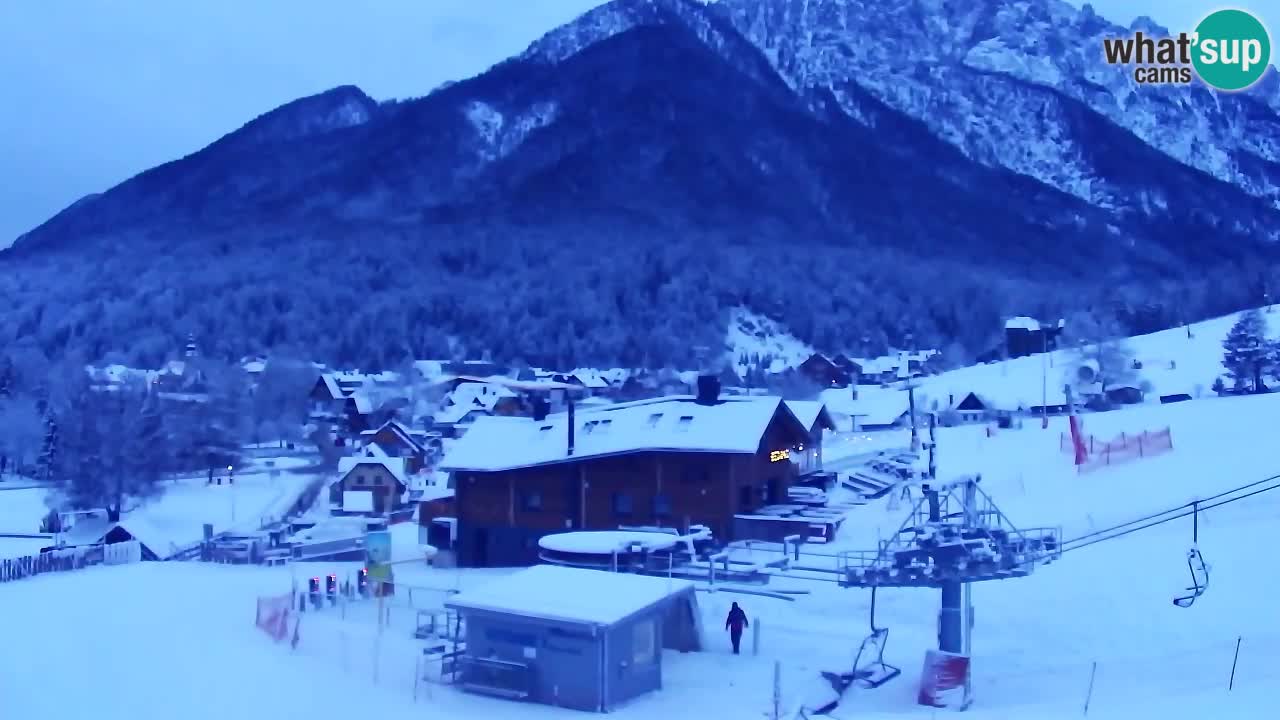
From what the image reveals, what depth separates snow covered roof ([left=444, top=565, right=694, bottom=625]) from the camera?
61.6ft

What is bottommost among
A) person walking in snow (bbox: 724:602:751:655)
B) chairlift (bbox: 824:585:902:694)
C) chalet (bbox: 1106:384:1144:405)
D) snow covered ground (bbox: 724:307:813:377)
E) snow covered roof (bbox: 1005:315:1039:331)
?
chairlift (bbox: 824:585:902:694)

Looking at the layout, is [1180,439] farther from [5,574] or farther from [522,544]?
[5,574]

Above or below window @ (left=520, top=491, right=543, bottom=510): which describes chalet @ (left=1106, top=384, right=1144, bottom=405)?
above

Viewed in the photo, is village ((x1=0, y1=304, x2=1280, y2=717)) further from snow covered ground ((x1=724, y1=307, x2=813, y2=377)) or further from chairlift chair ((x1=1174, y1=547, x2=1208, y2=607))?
snow covered ground ((x1=724, y1=307, x2=813, y2=377))

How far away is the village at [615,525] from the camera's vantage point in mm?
19594

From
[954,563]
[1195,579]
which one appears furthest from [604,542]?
[1195,579]

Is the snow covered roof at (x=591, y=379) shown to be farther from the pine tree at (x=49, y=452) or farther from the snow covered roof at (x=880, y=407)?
the pine tree at (x=49, y=452)

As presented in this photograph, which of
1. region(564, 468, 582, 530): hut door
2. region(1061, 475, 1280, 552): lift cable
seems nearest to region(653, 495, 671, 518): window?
region(564, 468, 582, 530): hut door

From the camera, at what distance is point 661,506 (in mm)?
34344

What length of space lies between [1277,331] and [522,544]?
57225 mm

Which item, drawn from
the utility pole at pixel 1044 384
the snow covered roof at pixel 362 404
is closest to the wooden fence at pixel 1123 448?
the utility pole at pixel 1044 384

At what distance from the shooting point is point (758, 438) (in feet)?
109

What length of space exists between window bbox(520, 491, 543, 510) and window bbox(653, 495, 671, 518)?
3.44 m

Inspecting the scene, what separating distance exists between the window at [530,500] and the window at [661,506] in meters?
3.44
